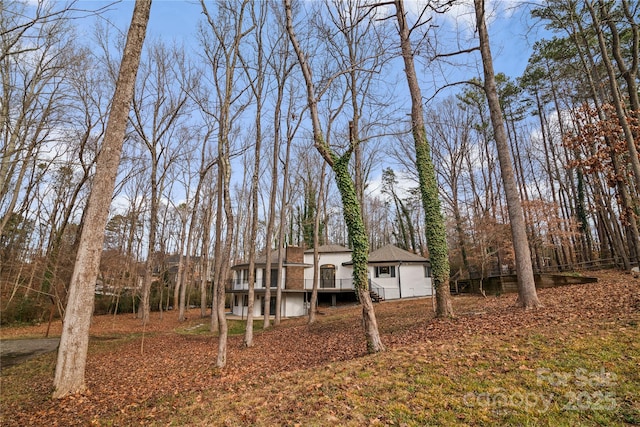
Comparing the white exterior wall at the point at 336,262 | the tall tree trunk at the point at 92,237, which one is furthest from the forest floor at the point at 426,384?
the white exterior wall at the point at 336,262

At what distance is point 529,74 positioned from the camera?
66.7ft

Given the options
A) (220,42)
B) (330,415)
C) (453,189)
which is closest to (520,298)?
(330,415)

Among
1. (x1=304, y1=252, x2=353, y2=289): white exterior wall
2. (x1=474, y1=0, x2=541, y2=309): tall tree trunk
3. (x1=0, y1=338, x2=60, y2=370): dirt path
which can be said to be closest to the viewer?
(x1=474, y1=0, x2=541, y2=309): tall tree trunk

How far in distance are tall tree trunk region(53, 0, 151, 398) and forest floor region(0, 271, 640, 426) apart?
439 millimetres

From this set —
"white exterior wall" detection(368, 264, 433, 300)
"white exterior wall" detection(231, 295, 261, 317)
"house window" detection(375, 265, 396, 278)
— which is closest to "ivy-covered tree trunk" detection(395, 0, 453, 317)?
"white exterior wall" detection(368, 264, 433, 300)

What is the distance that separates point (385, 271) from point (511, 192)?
55.5ft

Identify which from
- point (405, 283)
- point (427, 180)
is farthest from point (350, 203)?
point (405, 283)

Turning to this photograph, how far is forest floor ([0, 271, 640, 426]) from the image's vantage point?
3135 millimetres

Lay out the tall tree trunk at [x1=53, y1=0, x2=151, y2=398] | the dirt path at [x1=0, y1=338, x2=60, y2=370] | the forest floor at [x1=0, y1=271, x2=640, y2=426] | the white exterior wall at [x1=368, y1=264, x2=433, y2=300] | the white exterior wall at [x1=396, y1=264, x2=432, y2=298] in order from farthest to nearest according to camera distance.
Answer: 1. the white exterior wall at [x1=396, y1=264, x2=432, y2=298]
2. the white exterior wall at [x1=368, y1=264, x2=433, y2=300]
3. the dirt path at [x1=0, y1=338, x2=60, y2=370]
4. the tall tree trunk at [x1=53, y1=0, x2=151, y2=398]
5. the forest floor at [x1=0, y1=271, x2=640, y2=426]

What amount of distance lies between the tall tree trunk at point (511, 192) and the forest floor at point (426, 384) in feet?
1.65

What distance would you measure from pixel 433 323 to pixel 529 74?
20.5 m

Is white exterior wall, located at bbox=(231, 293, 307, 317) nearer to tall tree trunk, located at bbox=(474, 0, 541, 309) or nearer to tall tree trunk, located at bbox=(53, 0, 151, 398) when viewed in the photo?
tall tree trunk, located at bbox=(474, 0, 541, 309)

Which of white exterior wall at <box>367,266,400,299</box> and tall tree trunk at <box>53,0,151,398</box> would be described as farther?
white exterior wall at <box>367,266,400,299</box>

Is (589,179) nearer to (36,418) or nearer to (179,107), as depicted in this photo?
(179,107)
